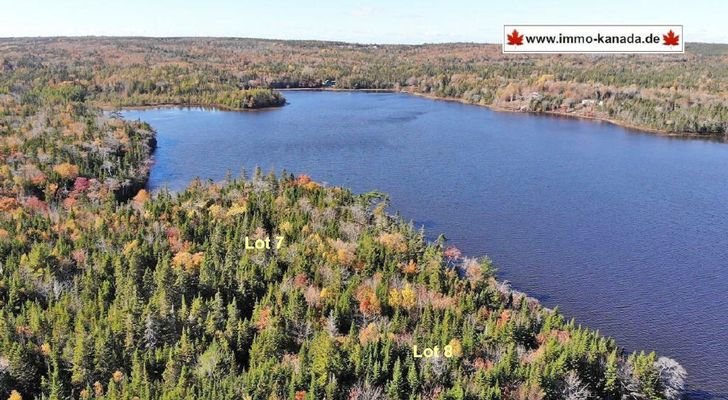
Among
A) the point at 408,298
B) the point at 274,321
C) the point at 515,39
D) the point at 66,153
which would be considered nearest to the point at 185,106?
the point at 66,153

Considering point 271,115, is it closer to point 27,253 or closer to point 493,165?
point 493,165

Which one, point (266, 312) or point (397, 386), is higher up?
point (266, 312)

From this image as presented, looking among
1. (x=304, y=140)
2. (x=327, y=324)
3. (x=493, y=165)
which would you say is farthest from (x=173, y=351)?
(x=304, y=140)

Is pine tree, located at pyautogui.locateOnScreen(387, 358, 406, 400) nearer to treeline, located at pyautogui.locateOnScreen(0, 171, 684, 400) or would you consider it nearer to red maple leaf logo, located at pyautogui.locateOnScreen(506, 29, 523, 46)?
treeline, located at pyautogui.locateOnScreen(0, 171, 684, 400)

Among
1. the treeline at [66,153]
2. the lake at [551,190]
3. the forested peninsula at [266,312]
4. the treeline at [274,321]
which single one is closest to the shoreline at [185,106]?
the lake at [551,190]

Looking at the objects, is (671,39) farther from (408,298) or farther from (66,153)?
(66,153)

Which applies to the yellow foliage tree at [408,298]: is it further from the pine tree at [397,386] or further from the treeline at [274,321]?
the pine tree at [397,386]
